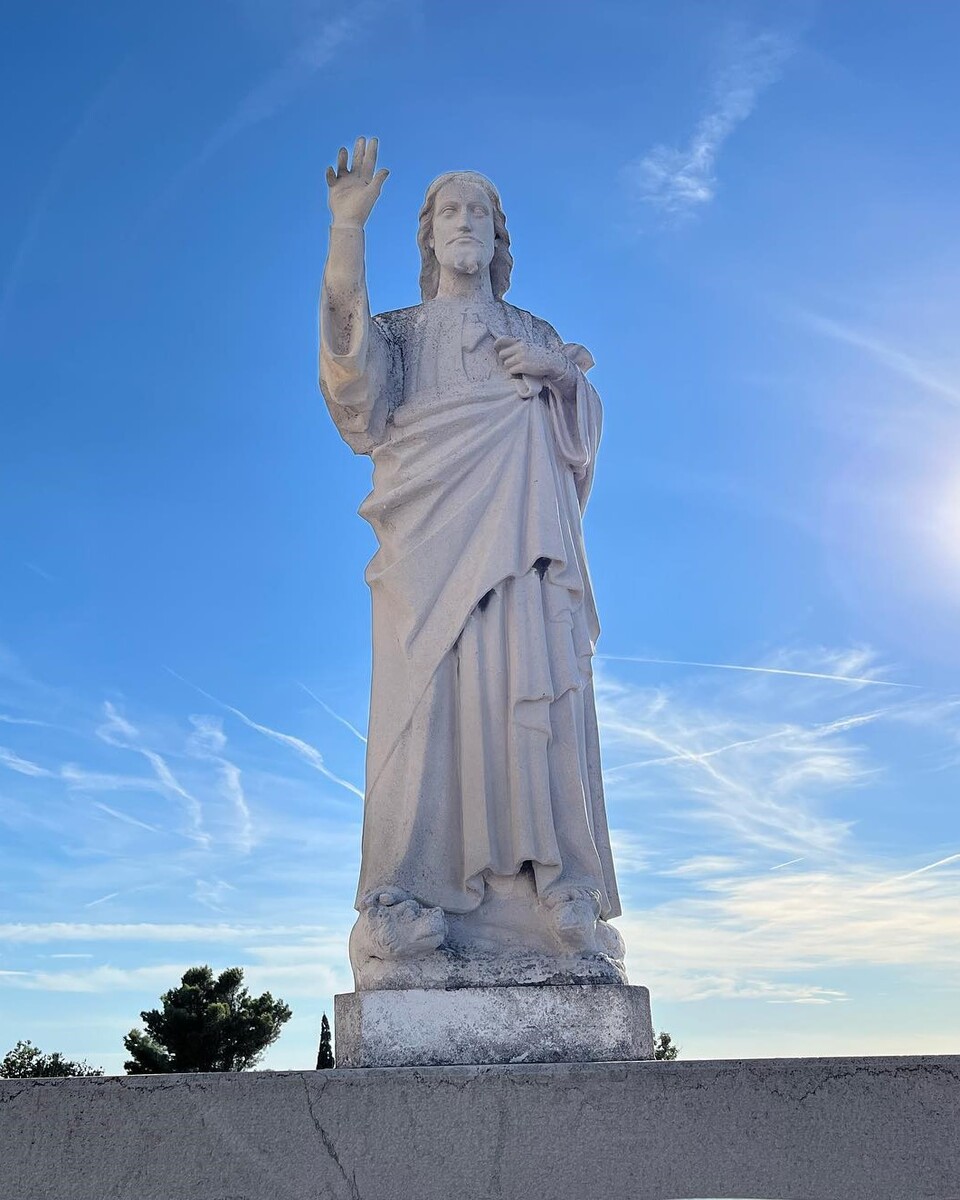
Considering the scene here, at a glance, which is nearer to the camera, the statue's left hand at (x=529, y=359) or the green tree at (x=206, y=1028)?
the statue's left hand at (x=529, y=359)

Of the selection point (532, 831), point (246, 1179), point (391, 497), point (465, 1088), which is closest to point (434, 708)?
point (532, 831)

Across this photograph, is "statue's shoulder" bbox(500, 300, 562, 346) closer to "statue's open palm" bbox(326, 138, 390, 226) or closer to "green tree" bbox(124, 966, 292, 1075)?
"statue's open palm" bbox(326, 138, 390, 226)

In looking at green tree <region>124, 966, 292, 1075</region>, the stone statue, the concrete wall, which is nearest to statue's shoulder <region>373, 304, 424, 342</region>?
the stone statue

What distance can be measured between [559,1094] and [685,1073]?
56cm

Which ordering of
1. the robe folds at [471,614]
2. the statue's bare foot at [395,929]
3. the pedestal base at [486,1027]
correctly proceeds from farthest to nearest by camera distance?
1. the robe folds at [471,614]
2. the statue's bare foot at [395,929]
3. the pedestal base at [486,1027]

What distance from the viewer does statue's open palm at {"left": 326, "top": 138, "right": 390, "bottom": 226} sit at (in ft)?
23.7

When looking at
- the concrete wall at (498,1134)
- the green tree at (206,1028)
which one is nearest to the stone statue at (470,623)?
the concrete wall at (498,1134)

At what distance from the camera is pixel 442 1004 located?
6.14 metres

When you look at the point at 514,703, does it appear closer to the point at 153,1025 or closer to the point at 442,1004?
the point at 442,1004

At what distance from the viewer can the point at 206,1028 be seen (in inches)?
1010

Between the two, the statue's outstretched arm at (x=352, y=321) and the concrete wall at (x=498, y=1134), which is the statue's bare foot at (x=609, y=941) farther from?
the statue's outstretched arm at (x=352, y=321)

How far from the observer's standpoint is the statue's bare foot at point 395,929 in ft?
20.6

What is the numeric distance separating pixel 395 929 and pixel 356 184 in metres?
4.40

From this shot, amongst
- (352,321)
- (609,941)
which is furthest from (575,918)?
(352,321)
